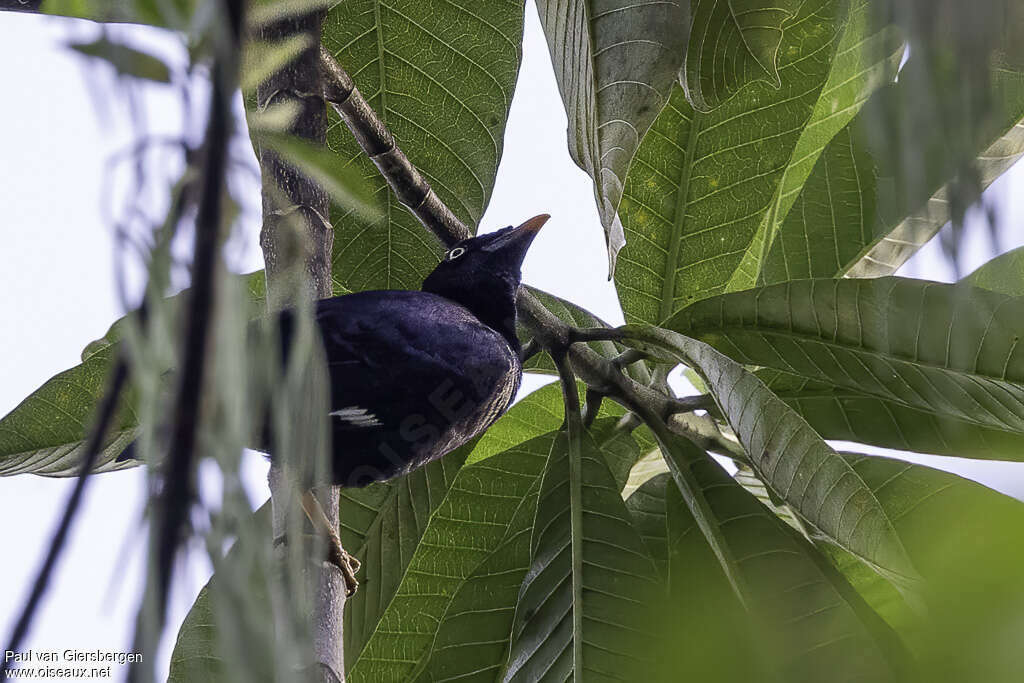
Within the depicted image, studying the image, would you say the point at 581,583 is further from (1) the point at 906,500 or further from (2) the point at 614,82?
(2) the point at 614,82

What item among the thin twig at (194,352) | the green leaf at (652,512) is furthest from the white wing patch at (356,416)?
the thin twig at (194,352)

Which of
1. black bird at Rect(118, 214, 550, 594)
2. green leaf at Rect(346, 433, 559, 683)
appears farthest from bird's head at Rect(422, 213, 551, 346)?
green leaf at Rect(346, 433, 559, 683)

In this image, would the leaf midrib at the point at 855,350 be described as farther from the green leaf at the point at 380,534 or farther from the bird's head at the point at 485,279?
the green leaf at the point at 380,534

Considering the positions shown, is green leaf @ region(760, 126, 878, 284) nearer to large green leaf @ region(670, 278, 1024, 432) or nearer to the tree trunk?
large green leaf @ region(670, 278, 1024, 432)

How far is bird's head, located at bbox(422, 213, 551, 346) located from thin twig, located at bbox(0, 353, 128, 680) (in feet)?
6.87

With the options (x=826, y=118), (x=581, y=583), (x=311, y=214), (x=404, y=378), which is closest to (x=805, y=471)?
(x=581, y=583)

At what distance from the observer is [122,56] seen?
379 millimetres

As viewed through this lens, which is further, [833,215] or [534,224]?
[534,224]

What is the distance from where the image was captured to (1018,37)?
0.56 metres

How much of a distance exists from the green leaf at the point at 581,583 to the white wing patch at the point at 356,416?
1.49ft

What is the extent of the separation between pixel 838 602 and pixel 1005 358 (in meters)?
0.52

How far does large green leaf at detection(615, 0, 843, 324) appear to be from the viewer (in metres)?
2.53

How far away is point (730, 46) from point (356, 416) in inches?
37.1

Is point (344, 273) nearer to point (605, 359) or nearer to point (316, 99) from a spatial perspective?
Answer: point (605, 359)
